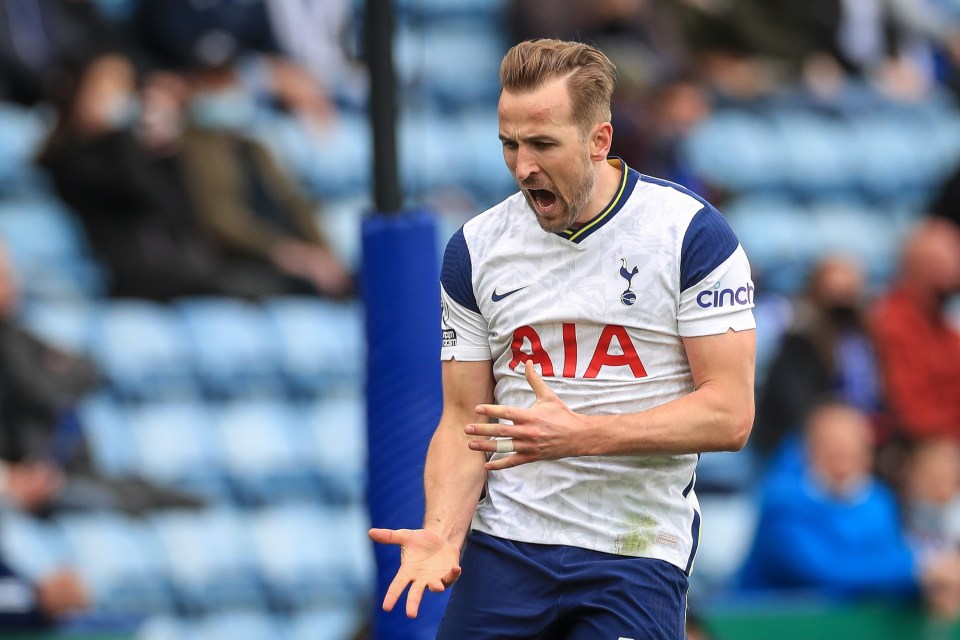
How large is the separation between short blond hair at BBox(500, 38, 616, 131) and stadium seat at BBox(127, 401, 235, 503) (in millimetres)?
4764

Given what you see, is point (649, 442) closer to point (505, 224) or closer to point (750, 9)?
point (505, 224)

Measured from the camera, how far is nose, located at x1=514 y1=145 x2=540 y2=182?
3729mm

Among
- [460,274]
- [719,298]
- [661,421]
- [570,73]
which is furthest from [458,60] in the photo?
[661,421]

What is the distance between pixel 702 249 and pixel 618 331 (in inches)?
11.2

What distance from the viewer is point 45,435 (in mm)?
7566

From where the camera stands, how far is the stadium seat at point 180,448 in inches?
320

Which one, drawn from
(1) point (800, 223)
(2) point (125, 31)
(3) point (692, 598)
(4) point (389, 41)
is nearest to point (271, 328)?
(2) point (125, 31)

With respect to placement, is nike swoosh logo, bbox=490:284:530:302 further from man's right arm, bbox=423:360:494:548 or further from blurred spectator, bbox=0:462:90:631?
blurred spectator, bbox=0:462:90:631

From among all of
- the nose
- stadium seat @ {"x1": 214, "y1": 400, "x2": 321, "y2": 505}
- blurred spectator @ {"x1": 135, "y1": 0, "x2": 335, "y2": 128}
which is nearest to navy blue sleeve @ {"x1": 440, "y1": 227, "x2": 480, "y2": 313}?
→ the nose

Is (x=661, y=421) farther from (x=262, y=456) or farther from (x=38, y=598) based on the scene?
(x=262, y=456)

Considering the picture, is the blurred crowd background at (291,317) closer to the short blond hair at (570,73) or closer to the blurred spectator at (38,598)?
the blurred spectator at (38,598)

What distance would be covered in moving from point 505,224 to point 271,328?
15.9ft

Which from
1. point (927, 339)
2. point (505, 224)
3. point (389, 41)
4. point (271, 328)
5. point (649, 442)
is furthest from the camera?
point (927, 339)

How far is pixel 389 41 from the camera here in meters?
5.55
